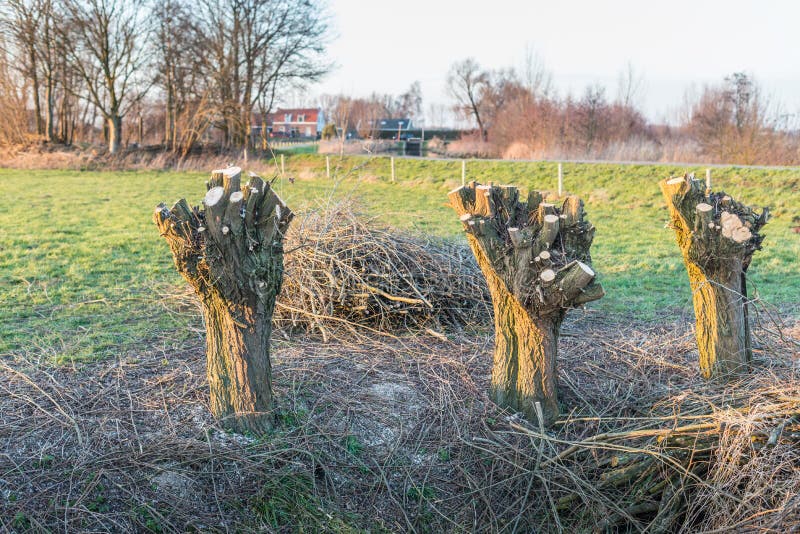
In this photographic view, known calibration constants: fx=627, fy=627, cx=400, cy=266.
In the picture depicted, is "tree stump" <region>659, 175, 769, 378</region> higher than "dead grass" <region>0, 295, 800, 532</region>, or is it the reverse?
"tree stump" <region>659, 175, 769, 378</region>

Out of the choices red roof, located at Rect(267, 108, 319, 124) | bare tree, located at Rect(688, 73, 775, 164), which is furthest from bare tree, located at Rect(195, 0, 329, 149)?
red roof, located at Rect(267, 108, 319, 124)

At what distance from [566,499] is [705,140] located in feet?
74.9

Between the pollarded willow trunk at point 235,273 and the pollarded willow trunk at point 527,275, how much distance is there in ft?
4.05

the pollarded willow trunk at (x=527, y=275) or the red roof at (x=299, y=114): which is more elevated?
the red roof at (x=299, y=114)

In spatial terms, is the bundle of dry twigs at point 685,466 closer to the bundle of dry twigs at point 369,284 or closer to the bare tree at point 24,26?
the bundle of dry twigs at point 369,284

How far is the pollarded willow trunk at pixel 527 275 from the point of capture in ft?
12.3

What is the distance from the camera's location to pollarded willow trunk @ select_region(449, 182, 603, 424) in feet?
12.3

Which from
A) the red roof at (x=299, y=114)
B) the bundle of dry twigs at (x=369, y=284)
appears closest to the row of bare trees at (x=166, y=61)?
the bundle of dry twigs at (x=369, y=284)

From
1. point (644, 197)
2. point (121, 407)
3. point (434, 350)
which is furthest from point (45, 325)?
point (644, 197)

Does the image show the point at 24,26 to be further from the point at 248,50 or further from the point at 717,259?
the point at 717,259

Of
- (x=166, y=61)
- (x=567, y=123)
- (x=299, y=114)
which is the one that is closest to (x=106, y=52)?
(x=166, y=61)

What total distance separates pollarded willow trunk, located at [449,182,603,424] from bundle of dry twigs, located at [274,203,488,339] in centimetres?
164

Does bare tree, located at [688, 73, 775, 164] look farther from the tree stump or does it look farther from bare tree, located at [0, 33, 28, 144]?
bare tree, located at [0, 33, 28, 144]

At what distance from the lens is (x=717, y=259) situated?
416cm
